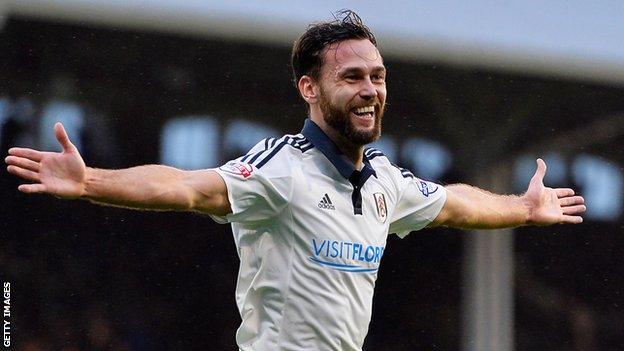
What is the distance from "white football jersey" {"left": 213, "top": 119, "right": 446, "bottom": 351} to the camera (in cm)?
247

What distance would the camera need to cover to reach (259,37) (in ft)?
15.4

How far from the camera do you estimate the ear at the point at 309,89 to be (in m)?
2.74

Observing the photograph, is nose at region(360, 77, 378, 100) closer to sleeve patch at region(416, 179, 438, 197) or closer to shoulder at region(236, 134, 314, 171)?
shoulder at region(236, 134, 314, 171)

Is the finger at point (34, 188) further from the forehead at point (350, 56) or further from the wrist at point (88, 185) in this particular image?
the forehead at point (350, 56)

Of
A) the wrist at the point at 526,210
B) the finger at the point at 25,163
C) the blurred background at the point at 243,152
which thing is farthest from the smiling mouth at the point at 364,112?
the blurred background at the point at 243,152

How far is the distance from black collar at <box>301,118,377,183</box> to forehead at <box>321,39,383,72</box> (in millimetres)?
159

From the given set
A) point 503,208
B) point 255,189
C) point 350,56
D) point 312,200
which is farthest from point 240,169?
point 503,208

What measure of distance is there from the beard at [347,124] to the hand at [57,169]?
73cm

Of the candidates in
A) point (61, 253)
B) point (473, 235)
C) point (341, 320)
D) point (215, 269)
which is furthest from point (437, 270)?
point (341, 320)

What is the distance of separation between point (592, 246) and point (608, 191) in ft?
0.98

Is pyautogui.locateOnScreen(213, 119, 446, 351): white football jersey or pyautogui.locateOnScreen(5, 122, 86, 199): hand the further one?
pyautogui.locateOnScreen(213, 119, 446, 351): white football jersey

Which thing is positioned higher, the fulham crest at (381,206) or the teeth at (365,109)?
the teeth at (365,109)

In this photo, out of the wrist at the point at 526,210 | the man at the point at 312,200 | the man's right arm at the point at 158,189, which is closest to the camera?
the man's right arm at the point at 158,189

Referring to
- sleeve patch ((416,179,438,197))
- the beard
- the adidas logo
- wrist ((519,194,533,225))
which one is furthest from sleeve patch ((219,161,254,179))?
wrist ((519,194,533,225))
